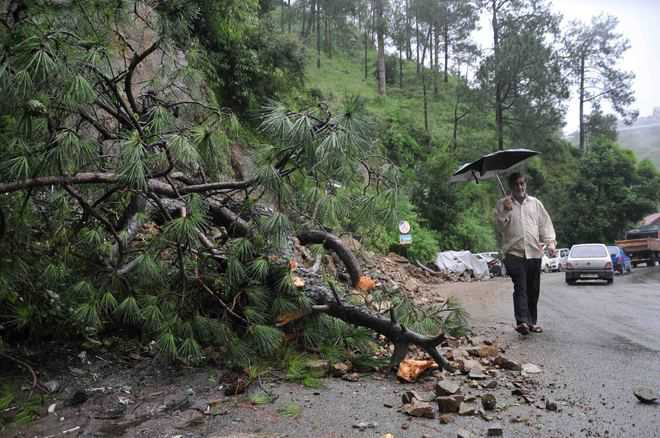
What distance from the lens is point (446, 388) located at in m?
3.11

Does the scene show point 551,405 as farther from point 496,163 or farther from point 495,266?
point 495,266

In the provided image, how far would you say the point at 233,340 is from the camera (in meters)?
3.85

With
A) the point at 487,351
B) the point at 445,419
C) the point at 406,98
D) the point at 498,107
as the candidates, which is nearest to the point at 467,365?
the point at 487,351

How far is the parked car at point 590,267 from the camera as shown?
15172mm

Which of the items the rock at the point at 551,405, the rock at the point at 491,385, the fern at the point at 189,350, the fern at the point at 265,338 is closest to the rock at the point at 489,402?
the rock at the point at 551,405

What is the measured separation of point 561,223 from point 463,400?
3354cm

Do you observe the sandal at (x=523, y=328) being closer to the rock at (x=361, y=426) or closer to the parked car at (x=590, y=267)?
the rock at (x=361, y=426)

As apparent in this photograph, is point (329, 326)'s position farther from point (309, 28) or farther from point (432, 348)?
point (309, 28)

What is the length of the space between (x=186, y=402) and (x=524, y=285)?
3752 millimetres

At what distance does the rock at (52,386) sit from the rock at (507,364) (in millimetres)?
3354

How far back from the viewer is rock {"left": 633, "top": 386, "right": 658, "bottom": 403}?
2941mm

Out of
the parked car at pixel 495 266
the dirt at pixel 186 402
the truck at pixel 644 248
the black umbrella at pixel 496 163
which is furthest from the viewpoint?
the truck at pixel 644 248

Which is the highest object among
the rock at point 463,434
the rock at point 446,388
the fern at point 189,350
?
the fern at point 189,350

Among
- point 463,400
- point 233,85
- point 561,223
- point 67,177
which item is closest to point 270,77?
point 233,85
